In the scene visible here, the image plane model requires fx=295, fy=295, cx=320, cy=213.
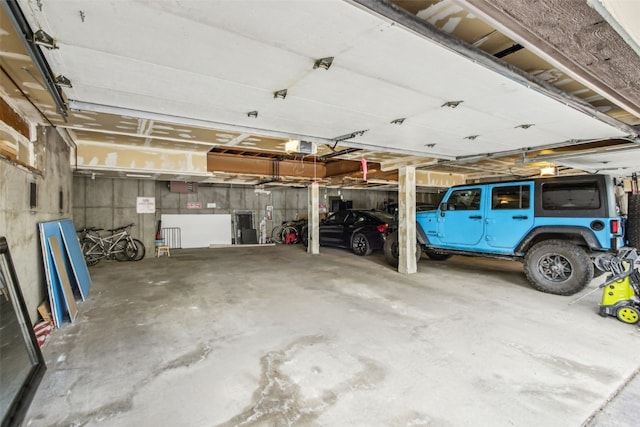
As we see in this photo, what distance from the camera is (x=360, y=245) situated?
7.68 m

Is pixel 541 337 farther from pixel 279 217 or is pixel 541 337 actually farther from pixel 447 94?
pixel 279 217

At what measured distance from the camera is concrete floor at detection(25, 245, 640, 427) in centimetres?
172

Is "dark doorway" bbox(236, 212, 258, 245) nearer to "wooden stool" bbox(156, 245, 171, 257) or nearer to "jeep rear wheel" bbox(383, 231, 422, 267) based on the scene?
"wooden stool" bbox(156, 245, 171, 257)

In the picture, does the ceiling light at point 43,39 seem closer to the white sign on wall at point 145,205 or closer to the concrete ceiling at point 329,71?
the concrete ceiling at point 329,71

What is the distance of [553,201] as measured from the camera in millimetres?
4195

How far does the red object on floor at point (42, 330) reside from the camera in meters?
2.69

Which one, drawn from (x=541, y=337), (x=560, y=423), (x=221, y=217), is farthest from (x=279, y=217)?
(x=560, y=423)

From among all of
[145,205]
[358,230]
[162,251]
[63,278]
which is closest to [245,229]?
[162,251]

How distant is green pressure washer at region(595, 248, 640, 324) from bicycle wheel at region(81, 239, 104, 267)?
356 inches

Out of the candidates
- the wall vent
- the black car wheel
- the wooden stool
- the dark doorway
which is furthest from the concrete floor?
the dark doorway

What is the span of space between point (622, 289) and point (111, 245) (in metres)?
9.11

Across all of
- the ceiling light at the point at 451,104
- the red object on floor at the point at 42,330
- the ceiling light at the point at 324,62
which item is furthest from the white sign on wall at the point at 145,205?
the ceiling light at the point at 451,104

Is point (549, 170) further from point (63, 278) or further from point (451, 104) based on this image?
point (63, 278)

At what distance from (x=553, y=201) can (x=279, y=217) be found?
356 inches
